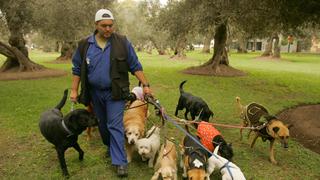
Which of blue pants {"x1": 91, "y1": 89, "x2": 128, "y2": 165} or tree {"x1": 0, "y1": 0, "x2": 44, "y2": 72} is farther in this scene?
tree {"x1": 0, "y1": 0, "x2": 44, "y2": 72}

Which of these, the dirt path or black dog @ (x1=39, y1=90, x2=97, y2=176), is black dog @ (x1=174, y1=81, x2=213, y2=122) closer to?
the dirt path

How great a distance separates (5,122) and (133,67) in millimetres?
4862

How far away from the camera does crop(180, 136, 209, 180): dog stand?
15.0ft

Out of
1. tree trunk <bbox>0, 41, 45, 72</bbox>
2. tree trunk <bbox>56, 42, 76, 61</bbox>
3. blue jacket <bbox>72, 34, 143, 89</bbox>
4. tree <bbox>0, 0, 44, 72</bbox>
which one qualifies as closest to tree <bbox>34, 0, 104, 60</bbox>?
tree <bbox>0, 0, 44, 72</bbox>

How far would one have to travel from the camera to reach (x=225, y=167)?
4.99m

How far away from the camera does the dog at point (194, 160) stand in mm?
4570

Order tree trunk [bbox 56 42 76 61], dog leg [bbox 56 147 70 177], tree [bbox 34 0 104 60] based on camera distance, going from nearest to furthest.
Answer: dog leg [bbox 56 147 70 177] → tree [bbox 34 0 104 60] → tree trunk [bbox 56 42 76 61]

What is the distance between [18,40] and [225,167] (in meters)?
19.0

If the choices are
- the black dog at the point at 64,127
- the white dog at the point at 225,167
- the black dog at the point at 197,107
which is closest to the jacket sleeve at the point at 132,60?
the black dog at the point at 64,127

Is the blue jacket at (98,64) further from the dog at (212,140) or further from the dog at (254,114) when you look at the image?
the dog at (254,114)

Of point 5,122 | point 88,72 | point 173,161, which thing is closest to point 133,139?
Answer: point 173,161

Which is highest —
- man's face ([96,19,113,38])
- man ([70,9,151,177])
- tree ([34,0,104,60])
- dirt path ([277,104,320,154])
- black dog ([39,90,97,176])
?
tree ([34,0,104,60])

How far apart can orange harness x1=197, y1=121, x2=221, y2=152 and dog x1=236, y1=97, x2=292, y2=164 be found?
3.15ft

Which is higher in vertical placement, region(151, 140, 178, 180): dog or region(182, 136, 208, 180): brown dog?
region(182, 136, 208, 180): brown dog
